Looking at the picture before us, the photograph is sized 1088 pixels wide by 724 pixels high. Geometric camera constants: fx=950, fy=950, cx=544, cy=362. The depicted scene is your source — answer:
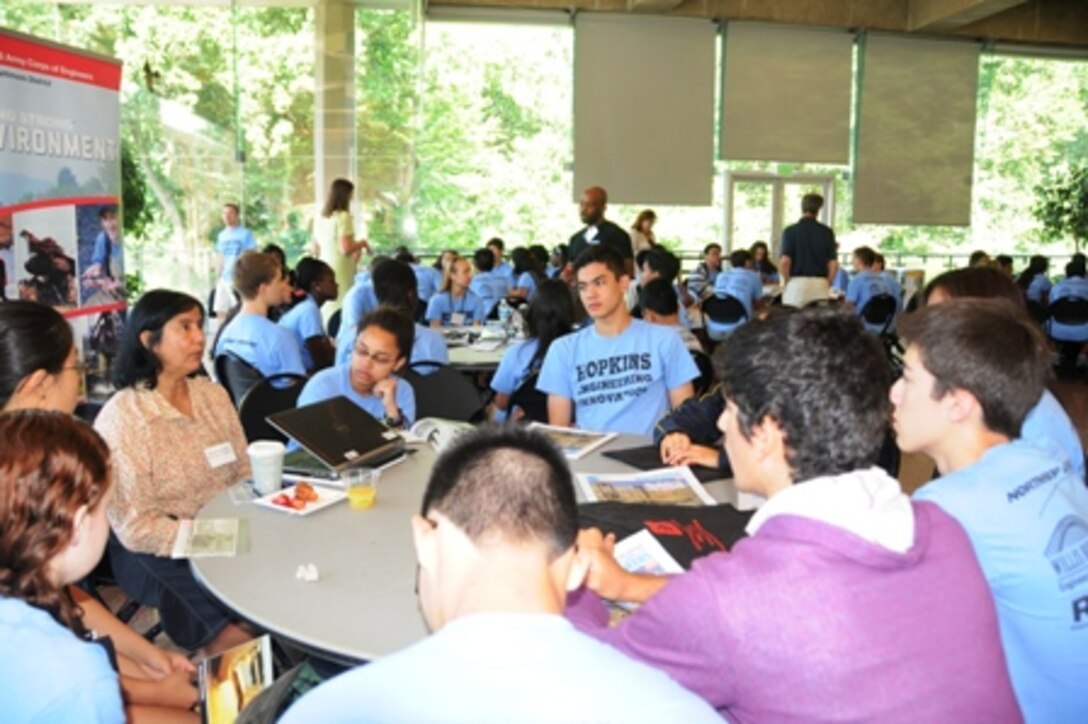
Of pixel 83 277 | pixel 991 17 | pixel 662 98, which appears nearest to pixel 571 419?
pixel 83 277

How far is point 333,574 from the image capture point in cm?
189

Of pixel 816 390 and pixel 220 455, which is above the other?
pixel 816 390

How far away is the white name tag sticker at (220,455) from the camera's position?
262 cm

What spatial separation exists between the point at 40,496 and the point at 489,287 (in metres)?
6.44

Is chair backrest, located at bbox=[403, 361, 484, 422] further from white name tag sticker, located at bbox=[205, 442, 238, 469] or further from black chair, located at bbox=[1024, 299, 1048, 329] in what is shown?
black chair, located at bbox=[1024, 299, 1048, 329]

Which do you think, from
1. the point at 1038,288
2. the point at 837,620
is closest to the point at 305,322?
the point at 837,620

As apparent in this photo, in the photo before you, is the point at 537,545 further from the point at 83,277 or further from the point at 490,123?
the point at 490,123

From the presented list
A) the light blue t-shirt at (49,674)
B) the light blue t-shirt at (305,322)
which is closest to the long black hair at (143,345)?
A: the light blue t-shirt at (49,674)

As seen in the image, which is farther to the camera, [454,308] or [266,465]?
[454,308]

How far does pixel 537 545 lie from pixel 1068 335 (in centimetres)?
958

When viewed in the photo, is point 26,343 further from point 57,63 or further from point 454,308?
point 454,308

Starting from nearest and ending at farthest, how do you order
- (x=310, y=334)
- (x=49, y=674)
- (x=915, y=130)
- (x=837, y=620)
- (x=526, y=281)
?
(x=837, y=620) → (x=49, y=674) → (x=310, y=334) → (x=526, y=281) → (x=915, y=130)

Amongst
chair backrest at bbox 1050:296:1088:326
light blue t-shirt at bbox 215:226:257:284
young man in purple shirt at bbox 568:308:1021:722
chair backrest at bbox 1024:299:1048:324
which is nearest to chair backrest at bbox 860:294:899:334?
chair backrest at bbox 1024:299:1048:324

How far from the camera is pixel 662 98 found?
11711 mm
